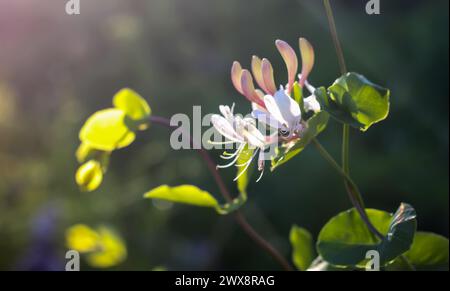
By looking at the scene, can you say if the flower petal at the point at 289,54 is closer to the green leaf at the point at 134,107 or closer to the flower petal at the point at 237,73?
the flower petal at the point at 237,73

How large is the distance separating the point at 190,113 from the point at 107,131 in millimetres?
1128

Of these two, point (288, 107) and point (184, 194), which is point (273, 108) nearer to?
point (288, 107)

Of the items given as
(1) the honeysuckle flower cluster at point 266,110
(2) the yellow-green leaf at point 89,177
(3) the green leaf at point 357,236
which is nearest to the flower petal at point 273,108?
(1) the honeysuckle flower cluster at point 266,110

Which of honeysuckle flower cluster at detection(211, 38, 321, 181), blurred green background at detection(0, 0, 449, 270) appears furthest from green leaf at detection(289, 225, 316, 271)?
blurred green background at detection(0, 0, 449, 270)

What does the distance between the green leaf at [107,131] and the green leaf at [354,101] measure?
0.27 m

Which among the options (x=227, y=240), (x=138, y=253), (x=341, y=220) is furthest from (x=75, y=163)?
(x=341, y=220)

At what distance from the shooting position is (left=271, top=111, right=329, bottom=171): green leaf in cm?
49

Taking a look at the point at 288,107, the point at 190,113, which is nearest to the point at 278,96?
the point at 288,107

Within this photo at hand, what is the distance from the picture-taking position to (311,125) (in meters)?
0.50

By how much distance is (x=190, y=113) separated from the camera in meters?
1.80

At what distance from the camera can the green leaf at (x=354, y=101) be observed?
49 cm

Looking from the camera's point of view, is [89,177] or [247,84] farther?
[89,177]

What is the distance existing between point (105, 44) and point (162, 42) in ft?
0.71

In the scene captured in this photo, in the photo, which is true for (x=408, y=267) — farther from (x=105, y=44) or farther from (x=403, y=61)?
(x=105, y=44)
